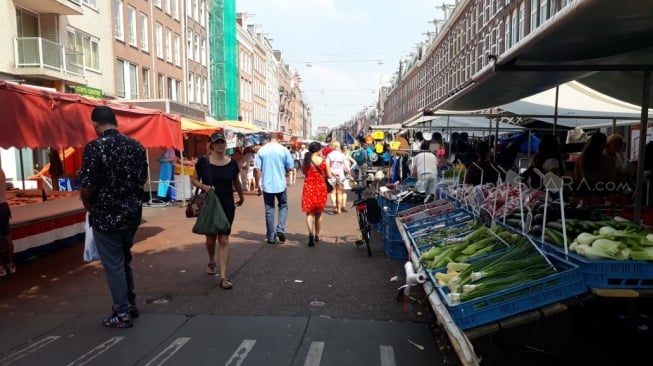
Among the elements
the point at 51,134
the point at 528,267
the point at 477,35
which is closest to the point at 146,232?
the point at 51,134

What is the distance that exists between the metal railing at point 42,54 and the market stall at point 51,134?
11492 mm

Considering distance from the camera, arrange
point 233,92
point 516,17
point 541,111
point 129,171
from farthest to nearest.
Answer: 1. point 233,92
2. point 516,17
3. point 541,111
4. point 129,171

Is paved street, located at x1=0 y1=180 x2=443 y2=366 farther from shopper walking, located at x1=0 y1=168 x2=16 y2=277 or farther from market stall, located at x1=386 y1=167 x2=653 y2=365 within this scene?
market stall, located at x1=386 y1=167 x2=653 y2=365

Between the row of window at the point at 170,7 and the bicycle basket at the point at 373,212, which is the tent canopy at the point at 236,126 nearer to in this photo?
the row of window at the point at 170,7

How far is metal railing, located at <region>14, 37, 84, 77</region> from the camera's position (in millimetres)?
18375

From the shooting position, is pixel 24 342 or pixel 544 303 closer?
pixel 544 303

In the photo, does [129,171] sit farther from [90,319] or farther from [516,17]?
[516,17]

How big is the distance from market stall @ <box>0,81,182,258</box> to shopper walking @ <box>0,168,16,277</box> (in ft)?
1.58

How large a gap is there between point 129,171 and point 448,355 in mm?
3294

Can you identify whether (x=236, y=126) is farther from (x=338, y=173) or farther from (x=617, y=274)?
(x=617, y=274)

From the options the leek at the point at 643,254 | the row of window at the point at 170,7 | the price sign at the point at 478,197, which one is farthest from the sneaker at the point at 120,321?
the row of window at the point at 170,7

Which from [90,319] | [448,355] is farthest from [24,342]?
[448,355]

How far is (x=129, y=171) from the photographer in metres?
4.64

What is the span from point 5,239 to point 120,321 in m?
2.71
